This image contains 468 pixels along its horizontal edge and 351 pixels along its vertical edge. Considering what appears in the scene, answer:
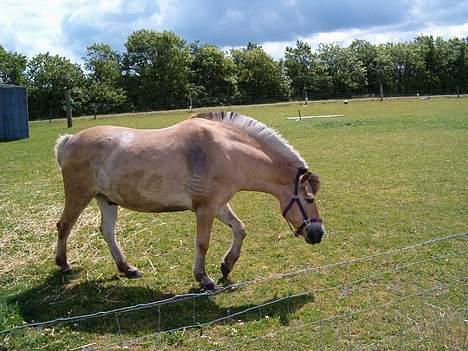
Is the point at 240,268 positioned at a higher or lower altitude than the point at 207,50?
lower

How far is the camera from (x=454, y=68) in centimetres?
6988

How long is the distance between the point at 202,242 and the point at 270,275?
101 cm

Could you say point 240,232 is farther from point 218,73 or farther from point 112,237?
A: point 218,73

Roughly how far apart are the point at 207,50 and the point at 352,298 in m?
64.4

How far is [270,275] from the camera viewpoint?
5.87 meters

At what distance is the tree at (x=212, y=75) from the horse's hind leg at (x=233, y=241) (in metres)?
55.9

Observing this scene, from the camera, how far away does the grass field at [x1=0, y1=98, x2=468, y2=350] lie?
4297 mm

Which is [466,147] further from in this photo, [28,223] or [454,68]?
[454,68]

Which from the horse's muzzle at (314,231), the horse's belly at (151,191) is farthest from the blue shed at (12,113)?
the horse's muzzle at (314,231)

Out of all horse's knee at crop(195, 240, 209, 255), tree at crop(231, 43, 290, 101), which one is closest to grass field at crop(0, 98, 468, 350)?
horse's knee at crop(195, 240, 209, 255)

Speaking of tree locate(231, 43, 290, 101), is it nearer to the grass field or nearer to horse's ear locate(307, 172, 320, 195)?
the grass field

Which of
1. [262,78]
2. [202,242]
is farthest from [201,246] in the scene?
[262,78]

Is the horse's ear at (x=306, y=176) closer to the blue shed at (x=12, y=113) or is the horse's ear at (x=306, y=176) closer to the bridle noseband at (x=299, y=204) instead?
the bridle noseband at (x=299, y=204)

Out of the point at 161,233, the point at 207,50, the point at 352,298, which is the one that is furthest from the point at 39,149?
the point at 207,50
